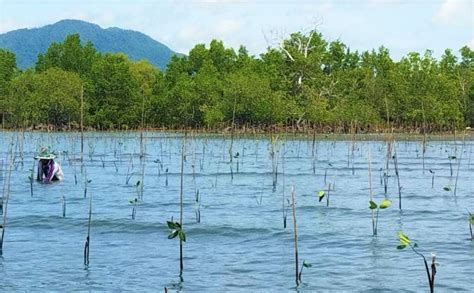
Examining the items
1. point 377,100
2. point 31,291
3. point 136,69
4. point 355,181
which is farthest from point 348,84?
point 31,291

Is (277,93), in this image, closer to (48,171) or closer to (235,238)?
(48,171)

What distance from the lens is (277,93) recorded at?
63250 millimetres

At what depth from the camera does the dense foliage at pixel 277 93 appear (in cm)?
6266

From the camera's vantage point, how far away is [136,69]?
311 feet

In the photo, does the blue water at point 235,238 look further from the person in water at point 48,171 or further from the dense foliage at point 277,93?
the dense foliage at point 277,93

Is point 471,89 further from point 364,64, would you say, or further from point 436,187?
point 436,187

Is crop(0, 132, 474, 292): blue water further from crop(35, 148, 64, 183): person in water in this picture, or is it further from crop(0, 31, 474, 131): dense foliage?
crop(0, 31, 474, 131): dense foliage

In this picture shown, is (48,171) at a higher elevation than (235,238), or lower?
higher

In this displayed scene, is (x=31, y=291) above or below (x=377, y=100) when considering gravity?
below

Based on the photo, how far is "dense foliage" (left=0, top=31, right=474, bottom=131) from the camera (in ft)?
206

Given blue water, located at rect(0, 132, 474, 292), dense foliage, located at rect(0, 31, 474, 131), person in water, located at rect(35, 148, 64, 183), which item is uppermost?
dense foliage, located at rect(0, 31, 474, 131)

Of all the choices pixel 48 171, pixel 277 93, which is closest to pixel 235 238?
pixel 48 171

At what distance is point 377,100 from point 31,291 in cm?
6140

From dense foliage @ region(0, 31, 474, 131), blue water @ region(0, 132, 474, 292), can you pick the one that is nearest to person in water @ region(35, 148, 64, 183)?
blue water @ region(0, 132, 474, 292)
